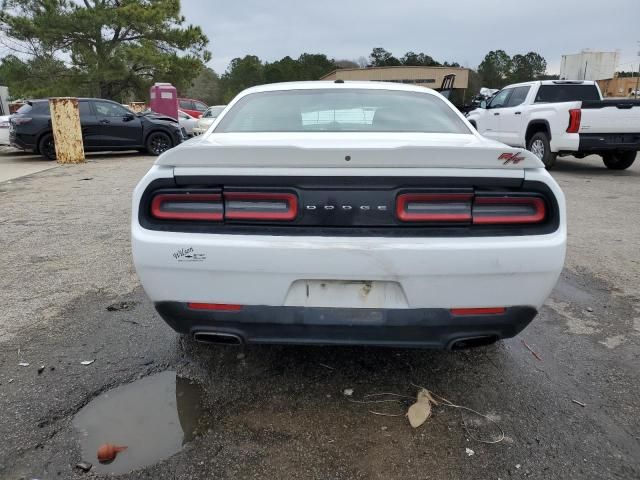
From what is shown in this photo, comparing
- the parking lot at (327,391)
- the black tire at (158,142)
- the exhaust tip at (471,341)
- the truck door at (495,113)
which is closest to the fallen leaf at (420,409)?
the parking lot at (327,391)

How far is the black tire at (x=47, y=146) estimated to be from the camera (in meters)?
12.8

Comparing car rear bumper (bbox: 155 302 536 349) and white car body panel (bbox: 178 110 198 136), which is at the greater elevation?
white car body panel (bbox: 178 110 198 136)

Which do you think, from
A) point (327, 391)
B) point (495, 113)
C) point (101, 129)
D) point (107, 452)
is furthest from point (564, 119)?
point (101, 129)

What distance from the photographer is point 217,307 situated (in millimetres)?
2191

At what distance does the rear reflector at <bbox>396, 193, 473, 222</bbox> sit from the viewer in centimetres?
206

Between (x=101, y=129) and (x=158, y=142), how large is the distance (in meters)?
1.52

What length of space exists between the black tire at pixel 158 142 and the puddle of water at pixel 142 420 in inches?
488

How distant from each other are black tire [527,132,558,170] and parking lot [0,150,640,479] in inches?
250

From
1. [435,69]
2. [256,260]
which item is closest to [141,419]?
[256,260]

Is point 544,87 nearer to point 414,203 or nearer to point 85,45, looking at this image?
point 414,203

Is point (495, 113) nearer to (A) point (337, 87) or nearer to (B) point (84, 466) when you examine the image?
(A) point (337, 87)

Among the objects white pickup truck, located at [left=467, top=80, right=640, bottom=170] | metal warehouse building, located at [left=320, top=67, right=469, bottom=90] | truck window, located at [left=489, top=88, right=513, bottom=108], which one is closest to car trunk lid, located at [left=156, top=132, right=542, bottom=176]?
white pickup truck, located at [left=467, top=80, right=640, bottom=170]

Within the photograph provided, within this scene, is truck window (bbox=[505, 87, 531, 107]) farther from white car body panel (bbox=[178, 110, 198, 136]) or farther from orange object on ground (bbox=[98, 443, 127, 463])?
white car body panel (bbox=[178, 110, 198, 136])

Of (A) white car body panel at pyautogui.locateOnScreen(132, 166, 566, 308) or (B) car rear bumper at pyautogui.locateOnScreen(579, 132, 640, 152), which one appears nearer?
(A) white car body panel at pyautogui.locateOnScreen(132, 166, 566, 308)
